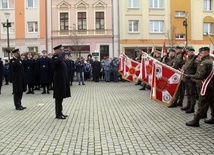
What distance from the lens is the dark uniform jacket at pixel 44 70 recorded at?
60.6 ft

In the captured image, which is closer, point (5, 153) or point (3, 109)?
point (5, 153)

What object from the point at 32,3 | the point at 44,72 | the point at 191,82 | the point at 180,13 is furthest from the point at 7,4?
the point at 191,82

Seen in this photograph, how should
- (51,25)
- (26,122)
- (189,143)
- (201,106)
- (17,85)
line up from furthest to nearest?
(51,25), (17,85), (26,122), (201,106), (189,143)

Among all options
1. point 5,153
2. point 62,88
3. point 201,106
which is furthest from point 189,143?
point 62,88

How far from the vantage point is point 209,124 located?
30.9ft

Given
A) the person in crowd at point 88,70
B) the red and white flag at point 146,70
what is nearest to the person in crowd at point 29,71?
the red and white flag at point 146,70

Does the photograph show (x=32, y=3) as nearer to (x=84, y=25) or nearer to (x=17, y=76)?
(x=84, y=25)

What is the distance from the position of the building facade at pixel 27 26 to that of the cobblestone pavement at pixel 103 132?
35462 millimetres

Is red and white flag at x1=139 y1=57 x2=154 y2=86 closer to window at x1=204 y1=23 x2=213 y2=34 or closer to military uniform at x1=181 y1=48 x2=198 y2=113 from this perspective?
military uniform at x1=181 y1=48 x2=198 y2=113

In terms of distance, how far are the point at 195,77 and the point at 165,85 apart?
2228mm

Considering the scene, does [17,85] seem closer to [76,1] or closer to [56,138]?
[56,138]

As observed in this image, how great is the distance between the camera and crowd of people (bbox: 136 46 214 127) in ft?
28.6

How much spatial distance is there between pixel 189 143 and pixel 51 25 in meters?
41.8

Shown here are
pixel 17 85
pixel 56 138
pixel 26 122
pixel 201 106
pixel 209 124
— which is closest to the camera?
pixel 56 138
